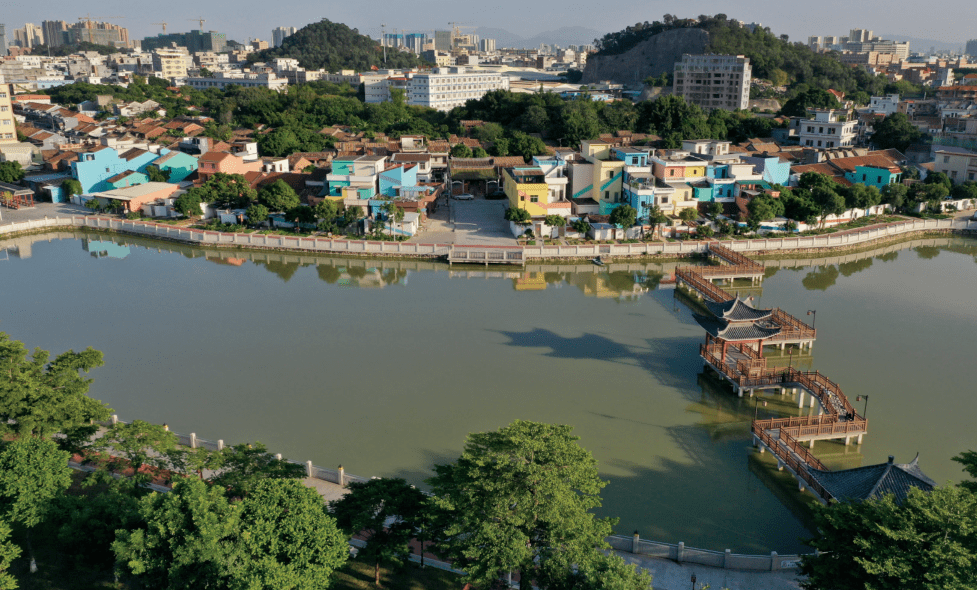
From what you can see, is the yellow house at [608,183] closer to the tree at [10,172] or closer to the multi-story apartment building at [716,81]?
the tree at [10,172]

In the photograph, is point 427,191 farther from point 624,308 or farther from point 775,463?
point 775,463

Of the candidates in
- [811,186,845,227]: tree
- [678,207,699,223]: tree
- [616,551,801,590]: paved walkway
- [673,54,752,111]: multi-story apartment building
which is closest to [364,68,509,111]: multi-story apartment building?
[673,54,752,111]: multi-story apartment building

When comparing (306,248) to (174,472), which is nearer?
(174,472)

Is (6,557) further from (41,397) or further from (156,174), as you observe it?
(156,174)

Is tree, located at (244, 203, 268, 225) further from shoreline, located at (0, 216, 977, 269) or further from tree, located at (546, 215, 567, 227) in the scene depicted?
tree, located at (546, 215, 567, 227)

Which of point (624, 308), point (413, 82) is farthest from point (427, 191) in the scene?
point (413, 82)

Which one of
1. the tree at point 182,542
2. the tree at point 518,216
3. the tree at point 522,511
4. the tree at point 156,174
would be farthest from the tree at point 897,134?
the tree at point 182,542
